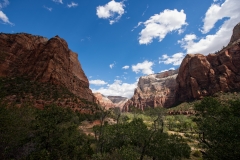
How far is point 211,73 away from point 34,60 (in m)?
121

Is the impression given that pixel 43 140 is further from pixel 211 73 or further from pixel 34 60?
pixel 211 73

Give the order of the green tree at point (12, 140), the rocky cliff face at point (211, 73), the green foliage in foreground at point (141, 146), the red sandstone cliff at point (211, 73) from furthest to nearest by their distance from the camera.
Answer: the red sandstone cliff at point (211, 73) → the rocky cliff face at point (211, 73) → the green foliage in foreground at point (141, 146) → the green tree at point (12, 140)

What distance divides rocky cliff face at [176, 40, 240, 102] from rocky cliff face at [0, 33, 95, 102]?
310ft

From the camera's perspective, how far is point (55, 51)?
281 ft

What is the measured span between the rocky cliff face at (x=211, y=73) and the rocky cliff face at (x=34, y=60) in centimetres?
9459

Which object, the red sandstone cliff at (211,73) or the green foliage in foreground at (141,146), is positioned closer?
the green foliage in foreground at (141,146)

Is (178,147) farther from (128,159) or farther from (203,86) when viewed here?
(203,86)

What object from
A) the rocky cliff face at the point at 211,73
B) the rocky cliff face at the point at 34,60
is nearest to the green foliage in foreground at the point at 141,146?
the rocky cliff face at the point at 34,60

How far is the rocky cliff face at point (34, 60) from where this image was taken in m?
74.4

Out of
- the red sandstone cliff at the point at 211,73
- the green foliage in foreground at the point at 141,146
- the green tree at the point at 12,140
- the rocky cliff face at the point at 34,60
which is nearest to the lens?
the green tree at the point at 12,140

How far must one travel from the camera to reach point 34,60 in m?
81.4

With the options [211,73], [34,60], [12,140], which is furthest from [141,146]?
[211,73]

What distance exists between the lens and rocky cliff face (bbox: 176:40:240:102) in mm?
112812

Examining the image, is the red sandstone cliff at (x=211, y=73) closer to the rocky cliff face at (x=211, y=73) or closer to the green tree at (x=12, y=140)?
the rocky cliff face at (x=211, y=73)
